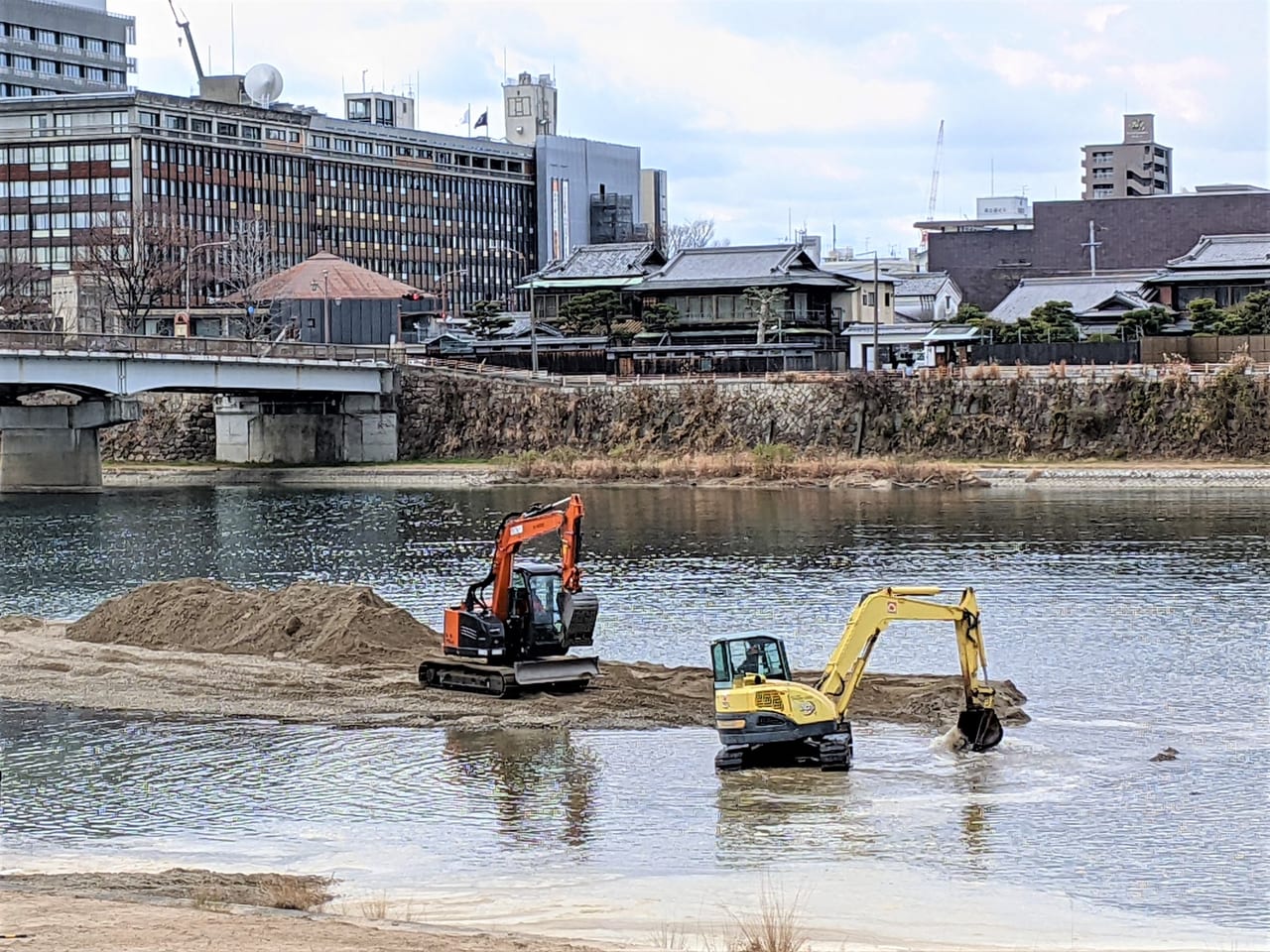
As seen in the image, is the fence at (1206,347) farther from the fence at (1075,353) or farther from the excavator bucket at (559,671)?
the excavator bucket at (559,671)

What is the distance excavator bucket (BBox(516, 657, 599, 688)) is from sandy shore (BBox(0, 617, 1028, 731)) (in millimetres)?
235

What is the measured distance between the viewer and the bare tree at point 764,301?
108125mm

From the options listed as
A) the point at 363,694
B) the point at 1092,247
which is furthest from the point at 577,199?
the point at 363,694

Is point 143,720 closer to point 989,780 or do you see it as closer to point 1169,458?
point 989,780

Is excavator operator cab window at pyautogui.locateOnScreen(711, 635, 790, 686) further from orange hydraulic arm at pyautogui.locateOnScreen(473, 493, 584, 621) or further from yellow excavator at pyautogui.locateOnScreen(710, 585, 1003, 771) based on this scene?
orange hydraulic arm at pyautogui.locateOnScreen(473, 493, 584, 621)

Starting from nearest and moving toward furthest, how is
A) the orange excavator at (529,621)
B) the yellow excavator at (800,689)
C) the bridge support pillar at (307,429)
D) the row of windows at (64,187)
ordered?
the yellow excavator at (800,689) → the orange excavator at (529,621) → the bridge support pillar at (307,429) → the row of windows at (64,187)

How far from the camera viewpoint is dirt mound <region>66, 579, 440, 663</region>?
3434 centimetres

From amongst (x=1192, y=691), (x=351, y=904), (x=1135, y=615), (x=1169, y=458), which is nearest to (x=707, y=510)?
(x=1169, y=458)

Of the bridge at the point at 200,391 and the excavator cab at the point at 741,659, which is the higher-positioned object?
the bridge at the point at 200,391

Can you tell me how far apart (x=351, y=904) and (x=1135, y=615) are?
1009 inches

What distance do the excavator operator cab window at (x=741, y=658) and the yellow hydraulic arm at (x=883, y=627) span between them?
78 centimetres

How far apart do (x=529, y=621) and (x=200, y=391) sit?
229 feet

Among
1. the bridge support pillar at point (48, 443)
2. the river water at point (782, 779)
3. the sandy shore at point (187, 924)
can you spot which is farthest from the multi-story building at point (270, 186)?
the sandy shore at point (187, 924)

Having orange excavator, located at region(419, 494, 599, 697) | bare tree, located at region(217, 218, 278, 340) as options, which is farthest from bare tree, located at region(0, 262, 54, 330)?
orange excavator, located at region(419, 494, 599, 697)
